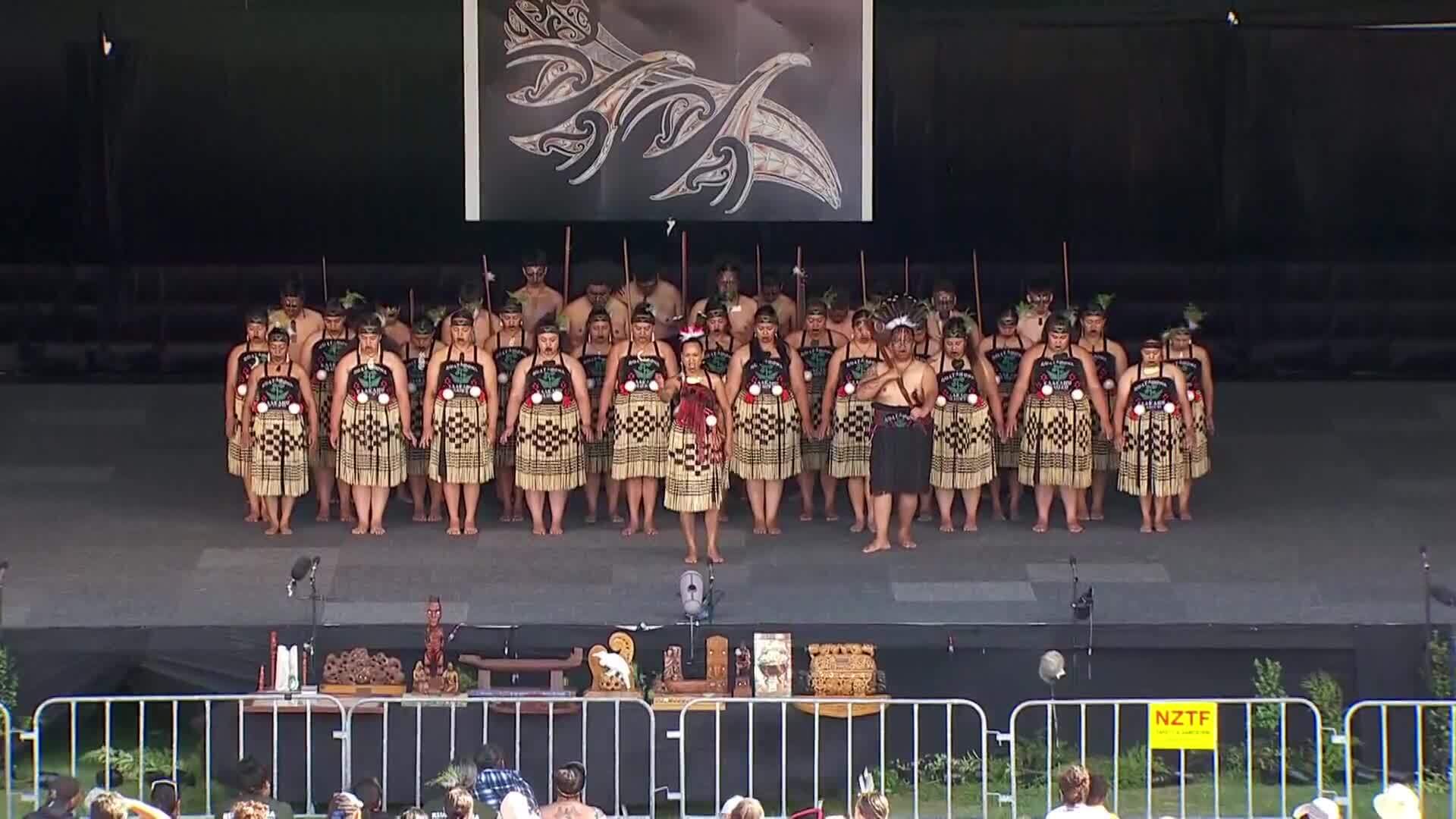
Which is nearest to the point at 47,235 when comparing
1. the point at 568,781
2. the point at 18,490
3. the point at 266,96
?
the point at 266,96

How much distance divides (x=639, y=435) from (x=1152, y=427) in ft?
8.08

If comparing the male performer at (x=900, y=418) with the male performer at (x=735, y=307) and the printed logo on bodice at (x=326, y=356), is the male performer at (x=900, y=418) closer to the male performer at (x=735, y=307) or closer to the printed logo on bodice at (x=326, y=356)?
the male performer at (x=735, y=307)

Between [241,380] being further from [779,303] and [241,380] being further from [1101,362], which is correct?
[1101,362]

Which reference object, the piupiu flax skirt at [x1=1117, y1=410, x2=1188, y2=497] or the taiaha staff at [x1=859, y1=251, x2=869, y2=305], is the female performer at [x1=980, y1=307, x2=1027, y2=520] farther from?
the taiaha staff at [x1=859, y1=251, x2=869, y2=305]

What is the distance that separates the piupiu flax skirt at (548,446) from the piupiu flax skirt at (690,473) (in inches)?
25.5

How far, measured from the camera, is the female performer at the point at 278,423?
Result: 13070 mm

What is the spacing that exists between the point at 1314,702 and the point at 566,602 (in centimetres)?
327

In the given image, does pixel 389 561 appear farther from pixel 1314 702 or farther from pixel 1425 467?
pixel 1425 467

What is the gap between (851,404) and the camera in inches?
524

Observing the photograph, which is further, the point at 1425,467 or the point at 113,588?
the point at 1425,467

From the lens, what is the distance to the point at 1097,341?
13469mm

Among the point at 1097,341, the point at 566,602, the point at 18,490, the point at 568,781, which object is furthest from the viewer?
the point at 18,490

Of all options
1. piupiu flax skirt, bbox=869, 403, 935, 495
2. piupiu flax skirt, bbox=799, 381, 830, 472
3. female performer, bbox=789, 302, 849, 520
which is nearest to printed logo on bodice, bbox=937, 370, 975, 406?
piupiu flax skirt, bbox=869, 403, 935, 495

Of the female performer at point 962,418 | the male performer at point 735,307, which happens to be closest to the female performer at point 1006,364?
the female performer at point 962,418
